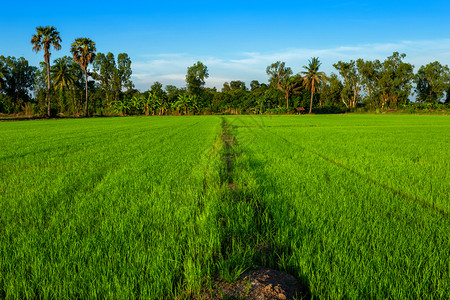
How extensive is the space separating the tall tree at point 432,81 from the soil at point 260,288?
318ft

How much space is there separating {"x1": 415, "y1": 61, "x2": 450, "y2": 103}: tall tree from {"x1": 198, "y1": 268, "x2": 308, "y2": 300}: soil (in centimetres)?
9696

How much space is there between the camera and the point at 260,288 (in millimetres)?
1754

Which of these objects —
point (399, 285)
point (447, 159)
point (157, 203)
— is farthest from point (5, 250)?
point (447, 159)

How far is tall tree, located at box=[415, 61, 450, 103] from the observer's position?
247ft

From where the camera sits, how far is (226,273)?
6.18 feet

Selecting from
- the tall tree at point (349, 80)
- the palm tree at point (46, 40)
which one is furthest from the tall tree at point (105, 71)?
the tall tree at point (349, 80)

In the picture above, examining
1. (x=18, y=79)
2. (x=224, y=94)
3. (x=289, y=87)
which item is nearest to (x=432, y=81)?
(x=289, y=87)

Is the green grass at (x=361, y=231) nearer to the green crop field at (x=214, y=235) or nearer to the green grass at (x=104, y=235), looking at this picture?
the green crop field at (x=214, y=235)

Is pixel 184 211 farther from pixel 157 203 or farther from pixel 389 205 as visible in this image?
pixel 389 205

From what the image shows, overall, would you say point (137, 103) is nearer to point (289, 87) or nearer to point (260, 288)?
point (289, 87)

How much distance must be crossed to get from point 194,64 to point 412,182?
3892 inches

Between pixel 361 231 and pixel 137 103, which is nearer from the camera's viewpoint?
pixel 361 231

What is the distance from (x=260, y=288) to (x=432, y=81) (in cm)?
10063

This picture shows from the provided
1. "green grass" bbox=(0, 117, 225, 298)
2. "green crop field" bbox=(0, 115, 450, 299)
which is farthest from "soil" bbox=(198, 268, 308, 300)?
"green grass" bbox=(0, 117, 225, 298)
